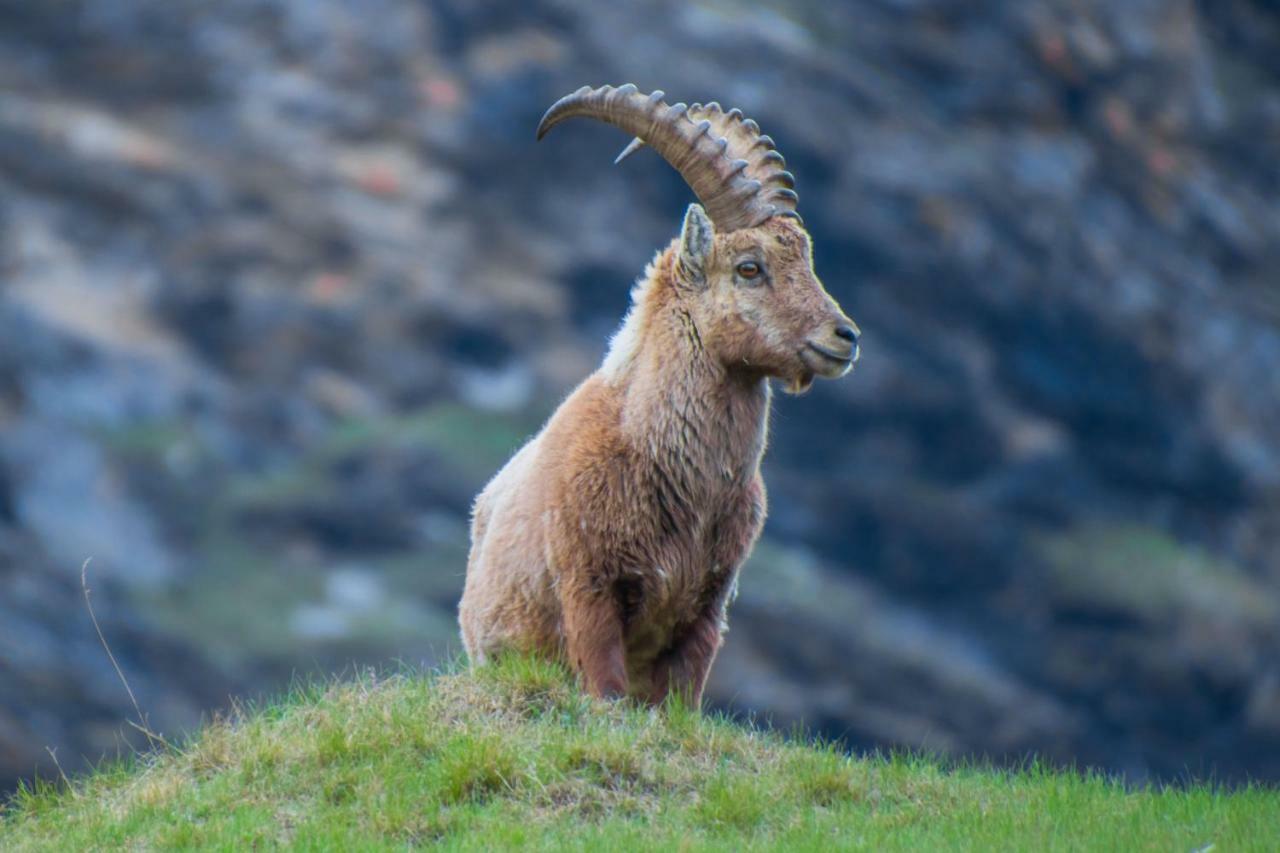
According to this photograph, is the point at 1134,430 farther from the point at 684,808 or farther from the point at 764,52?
the point at 684,808

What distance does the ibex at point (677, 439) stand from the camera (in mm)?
8156

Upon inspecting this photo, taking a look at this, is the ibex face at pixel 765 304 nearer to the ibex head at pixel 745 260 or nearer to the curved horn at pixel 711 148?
the ibex head at pixel 745 260

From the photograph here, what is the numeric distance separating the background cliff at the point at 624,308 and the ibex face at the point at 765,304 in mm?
50691

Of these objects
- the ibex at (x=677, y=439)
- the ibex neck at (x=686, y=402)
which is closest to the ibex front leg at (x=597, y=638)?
the ibex at (x=677, y=439)

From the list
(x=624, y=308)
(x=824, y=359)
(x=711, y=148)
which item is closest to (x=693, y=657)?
(x=824, y=359)

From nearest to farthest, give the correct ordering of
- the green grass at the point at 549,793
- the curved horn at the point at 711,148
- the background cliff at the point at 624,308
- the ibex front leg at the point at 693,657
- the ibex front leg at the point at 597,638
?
1. the green grass at the point at 549,793
2. the ibex front leg at the point at 597,638
3. the ibex front leg at the point at 693,657
4. the curved horn at the point at 711,148
5. the background cliff at the point at 624,308

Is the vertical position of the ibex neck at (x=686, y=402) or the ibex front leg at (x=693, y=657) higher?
the ibex neck at (x=686, y=402)

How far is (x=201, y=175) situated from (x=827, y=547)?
109 ft

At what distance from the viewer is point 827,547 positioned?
214ft

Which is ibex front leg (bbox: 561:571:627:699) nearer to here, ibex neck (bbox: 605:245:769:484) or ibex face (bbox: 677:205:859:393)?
ibex neck (bbox: 605:245:769:484)

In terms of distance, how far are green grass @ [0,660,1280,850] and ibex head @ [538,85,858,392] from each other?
1831mm

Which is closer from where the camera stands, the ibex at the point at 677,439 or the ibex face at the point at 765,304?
the ibex at the point at 677,439

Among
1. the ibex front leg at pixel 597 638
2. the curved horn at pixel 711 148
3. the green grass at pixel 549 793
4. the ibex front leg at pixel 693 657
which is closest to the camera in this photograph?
the green grass at pixel 549 793

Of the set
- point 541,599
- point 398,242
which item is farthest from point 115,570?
point 541,599
